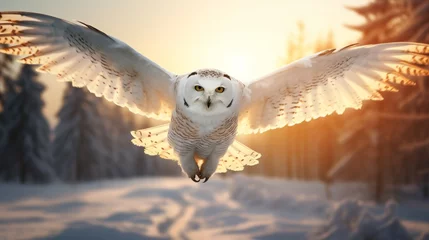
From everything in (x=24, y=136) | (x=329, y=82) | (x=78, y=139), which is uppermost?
(x=78, y=139)

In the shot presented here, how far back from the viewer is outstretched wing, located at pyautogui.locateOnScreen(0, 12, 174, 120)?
4152mm

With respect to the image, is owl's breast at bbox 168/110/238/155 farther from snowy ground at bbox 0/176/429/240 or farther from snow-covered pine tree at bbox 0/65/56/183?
snow-covered pine tree at bbox 0/65/56/183

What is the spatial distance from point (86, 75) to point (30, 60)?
2.26 ft

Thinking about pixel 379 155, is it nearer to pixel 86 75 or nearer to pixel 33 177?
pixel 86 75

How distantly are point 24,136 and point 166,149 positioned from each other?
2272 centimetres

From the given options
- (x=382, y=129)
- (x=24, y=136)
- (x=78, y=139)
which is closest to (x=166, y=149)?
(x=382, y=129)

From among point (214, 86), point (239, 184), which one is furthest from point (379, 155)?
point (214, 86)

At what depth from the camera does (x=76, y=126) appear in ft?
95.4

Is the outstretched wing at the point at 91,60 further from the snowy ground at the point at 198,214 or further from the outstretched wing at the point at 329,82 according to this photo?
the snowy ground at the point at 198,214

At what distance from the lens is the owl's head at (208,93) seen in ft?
11.0

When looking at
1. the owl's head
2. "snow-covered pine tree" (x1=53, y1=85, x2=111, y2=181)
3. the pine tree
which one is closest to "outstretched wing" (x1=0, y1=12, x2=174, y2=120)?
the owl's head

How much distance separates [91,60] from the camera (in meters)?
4.65

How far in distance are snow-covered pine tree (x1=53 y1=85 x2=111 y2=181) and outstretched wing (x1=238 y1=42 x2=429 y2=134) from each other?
83.8ft

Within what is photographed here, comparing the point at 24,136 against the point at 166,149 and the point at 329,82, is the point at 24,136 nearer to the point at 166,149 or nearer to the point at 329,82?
the point at 166,149
